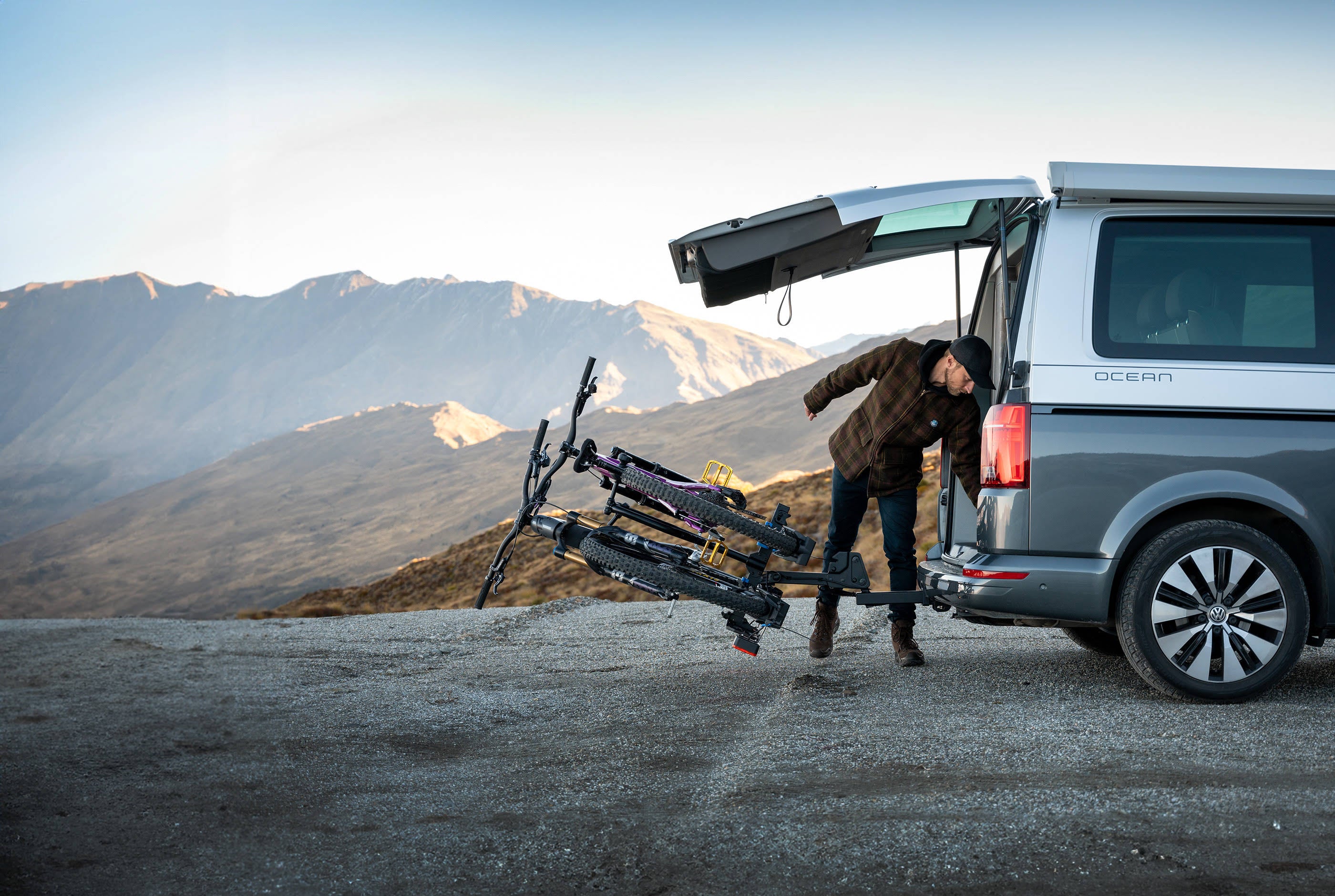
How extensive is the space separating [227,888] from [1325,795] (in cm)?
350

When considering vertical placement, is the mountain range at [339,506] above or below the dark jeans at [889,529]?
below

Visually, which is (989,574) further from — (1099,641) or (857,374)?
(1099,641)

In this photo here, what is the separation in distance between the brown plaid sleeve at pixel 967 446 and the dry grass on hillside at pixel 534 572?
7113mm

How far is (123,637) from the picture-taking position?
312 inches

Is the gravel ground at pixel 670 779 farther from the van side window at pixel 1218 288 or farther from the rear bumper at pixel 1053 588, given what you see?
the van side window at pixel 1218 288

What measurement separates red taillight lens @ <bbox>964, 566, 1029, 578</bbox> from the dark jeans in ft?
3.43

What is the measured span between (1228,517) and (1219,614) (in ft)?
1.46

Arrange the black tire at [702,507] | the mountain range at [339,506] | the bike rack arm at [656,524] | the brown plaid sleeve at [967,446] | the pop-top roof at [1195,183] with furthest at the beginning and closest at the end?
the mountain range at [339,506] → the bike rack arm at [656,524] → the black tire at [702,507] → the brown plaid sleeve at [967,446] → the pop-top roof at [1195,183]

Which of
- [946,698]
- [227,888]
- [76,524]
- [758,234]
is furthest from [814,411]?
[76,524]

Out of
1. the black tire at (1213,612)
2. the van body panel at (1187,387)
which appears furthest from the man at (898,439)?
the black tire at (1213,612)

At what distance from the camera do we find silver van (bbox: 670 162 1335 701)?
436 centimetres

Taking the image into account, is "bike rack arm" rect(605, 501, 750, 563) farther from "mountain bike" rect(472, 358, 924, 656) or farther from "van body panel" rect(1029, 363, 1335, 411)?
"van body panel" rect(1029, 363, 1335, 411)

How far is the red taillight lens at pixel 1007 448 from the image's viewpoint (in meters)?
4.38

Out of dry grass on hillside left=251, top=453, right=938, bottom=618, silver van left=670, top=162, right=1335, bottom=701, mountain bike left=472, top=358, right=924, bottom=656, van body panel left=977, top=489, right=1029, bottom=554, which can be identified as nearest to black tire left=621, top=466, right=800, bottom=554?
mountain bike left=472, top=358, right=924, bottom=656
